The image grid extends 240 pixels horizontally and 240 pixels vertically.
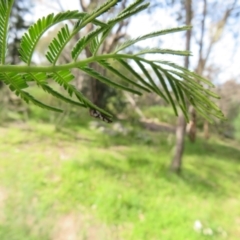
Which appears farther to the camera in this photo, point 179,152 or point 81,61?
point 179,152

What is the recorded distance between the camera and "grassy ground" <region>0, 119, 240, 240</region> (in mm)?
2688

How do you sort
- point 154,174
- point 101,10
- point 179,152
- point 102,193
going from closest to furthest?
point 101,10, point 102,193, point 154,174, point 179,152

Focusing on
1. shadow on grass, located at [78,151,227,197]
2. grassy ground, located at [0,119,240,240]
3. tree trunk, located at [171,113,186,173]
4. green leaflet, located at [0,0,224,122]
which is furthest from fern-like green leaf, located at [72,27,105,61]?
tree trunk, located at [171,113,186,173]

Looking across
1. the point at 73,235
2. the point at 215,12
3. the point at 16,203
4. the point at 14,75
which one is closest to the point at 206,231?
the point at 73,235

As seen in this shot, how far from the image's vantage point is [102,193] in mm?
3299

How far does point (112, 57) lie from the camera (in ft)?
0.94

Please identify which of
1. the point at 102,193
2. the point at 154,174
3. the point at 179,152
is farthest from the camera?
the point at 179,152

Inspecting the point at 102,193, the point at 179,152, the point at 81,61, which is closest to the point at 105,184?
the point at 102,193

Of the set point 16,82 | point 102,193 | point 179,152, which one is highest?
point 16,82

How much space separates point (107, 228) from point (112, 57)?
2.68m

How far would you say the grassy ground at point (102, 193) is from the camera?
2688mm

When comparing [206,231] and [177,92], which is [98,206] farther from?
[177,92]

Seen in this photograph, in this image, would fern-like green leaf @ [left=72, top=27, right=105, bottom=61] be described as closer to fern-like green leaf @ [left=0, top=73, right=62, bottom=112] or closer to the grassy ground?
fern-like green leaf @ [left=0, top=73, right=62, bottom=112]

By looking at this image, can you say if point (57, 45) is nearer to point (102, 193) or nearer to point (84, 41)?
point (84, 41)
